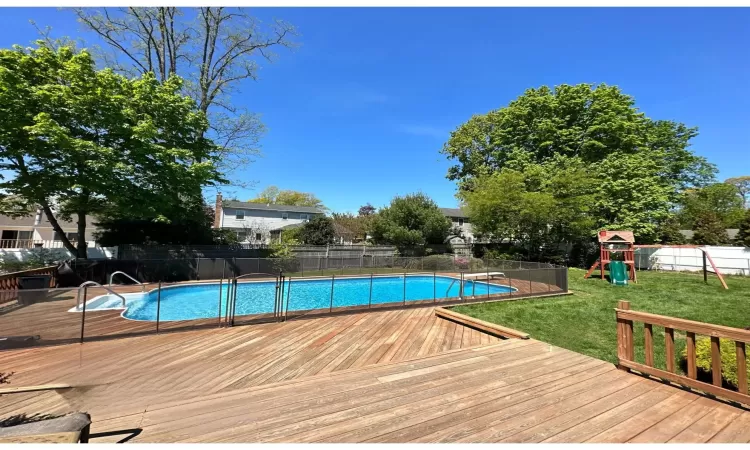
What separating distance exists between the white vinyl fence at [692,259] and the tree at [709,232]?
644 cm

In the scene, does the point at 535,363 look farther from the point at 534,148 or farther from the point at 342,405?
the point at 534,148

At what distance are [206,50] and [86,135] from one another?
9.18 m

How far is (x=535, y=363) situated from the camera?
4.20 metres

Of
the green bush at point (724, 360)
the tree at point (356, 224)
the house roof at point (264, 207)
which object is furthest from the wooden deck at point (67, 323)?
the house roof at point (264, 207)

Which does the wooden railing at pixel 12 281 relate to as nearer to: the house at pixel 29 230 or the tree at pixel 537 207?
the house at pixel 29 230

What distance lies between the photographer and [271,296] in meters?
11.4

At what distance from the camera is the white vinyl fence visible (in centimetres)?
1540

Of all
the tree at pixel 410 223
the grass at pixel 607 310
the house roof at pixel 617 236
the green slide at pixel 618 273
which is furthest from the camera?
the tree at pixel 410 223

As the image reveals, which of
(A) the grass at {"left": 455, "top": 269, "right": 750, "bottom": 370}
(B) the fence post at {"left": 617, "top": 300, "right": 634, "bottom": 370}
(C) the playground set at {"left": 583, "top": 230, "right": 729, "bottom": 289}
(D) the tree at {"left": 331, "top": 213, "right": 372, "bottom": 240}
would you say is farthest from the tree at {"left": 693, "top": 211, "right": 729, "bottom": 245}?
(B) the fence post at {"left": 617, "top": 300, "right": 634, "bottom": 370}

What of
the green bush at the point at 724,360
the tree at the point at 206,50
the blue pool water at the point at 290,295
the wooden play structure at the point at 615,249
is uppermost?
the tree at the point at 206,50

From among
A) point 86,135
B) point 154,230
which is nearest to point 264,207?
point 154,230

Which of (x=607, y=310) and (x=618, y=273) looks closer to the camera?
(x=607, y=310)

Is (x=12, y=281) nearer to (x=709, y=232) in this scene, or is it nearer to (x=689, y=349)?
(x=689, y=349)

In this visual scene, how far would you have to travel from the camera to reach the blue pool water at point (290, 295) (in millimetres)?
8562
